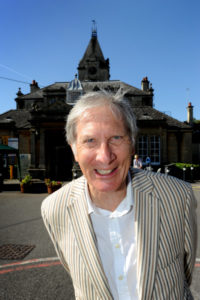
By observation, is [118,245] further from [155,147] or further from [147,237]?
[155,147]

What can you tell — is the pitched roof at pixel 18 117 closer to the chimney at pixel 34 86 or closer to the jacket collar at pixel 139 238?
the chimney at pixel 34 86

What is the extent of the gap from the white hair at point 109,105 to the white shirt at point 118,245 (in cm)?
50

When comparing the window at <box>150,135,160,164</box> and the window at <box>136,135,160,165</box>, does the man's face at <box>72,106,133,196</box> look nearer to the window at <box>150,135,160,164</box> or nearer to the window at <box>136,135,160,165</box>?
the window at <box>136,135,160,165</box>

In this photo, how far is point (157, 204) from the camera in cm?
144

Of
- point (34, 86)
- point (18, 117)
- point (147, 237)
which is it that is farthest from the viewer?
point (34, 86)

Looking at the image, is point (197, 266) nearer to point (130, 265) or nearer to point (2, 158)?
point (130, 265)

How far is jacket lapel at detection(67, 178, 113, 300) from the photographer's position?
1.32 metres

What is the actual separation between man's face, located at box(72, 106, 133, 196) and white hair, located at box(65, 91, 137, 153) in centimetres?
4

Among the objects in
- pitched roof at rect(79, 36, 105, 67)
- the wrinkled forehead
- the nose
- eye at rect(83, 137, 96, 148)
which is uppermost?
pitched roof at rect(79, 36, 105, 67)

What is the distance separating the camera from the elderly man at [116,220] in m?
1.36

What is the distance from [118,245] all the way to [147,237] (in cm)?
20

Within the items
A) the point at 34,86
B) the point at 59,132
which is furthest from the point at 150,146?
the point at 34,86

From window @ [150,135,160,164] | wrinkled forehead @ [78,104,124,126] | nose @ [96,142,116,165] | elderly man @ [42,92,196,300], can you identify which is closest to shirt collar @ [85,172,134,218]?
elderly man @ [42,92,196,300]

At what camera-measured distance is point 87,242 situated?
4.58ft
